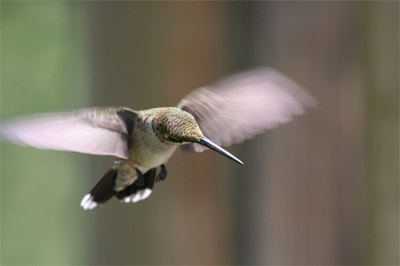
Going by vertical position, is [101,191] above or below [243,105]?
below

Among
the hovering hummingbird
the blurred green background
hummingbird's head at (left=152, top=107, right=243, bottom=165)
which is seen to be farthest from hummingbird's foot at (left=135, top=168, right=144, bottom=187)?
the blurred green background

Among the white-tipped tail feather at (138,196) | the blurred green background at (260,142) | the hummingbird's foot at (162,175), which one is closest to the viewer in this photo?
the hummingbird's foot at (162,175)

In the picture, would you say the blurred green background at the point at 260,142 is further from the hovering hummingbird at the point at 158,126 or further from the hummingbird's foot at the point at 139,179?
the hummingbird's foot at the point at 139,179

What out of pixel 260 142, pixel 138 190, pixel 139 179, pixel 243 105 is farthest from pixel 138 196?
pixel 260 142

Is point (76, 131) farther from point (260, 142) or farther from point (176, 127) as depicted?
point (260, 142)

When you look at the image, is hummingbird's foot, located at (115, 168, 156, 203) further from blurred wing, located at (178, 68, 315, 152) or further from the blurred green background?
the blurred green background

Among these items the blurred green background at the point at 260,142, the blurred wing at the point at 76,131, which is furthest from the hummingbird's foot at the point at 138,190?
the blurred green background at the point at 260,142
